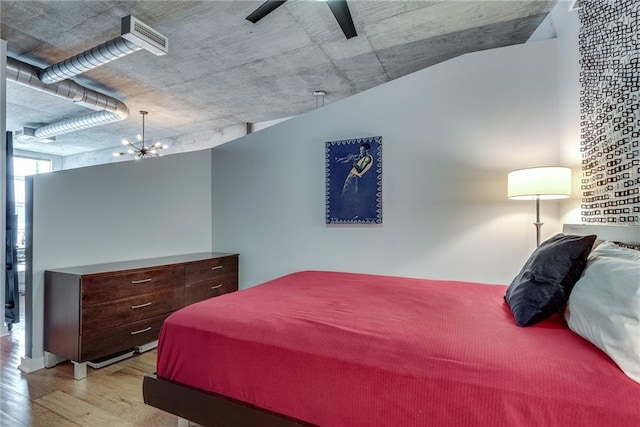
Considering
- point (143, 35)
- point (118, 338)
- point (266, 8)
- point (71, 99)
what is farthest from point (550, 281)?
point (71, 99)

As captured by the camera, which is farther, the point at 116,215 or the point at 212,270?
the point at 212,270

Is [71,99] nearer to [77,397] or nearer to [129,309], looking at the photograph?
[129,309]

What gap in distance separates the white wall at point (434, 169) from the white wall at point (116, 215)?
96 centimetres

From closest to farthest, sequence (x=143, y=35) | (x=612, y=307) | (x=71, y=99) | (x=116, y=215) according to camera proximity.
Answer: (x=612, y=307), (x=143, y=35), (x=116, y=215), (x=71, y=99)

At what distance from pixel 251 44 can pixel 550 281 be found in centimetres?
311

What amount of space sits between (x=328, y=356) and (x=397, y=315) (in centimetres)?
50

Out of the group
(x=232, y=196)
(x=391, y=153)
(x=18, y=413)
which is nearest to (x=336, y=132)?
(x=391, y=153)

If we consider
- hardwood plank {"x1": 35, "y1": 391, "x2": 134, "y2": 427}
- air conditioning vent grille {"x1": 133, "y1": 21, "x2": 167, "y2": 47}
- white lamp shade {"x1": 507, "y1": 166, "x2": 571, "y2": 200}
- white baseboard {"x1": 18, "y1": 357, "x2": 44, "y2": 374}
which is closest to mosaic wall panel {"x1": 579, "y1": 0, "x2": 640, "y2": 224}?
white lamp shade {"x1": 507, "y1": 166, "x2": 571, "y2": 200}

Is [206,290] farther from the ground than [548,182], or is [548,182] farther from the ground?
[548,182]

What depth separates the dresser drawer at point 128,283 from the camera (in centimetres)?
247

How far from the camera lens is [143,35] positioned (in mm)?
2684

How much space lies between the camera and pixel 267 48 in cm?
318

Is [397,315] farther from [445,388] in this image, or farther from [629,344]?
[629,344]

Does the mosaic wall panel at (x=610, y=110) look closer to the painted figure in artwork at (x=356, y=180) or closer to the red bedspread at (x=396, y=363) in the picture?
the red bedspread at (x=396, y=363)
